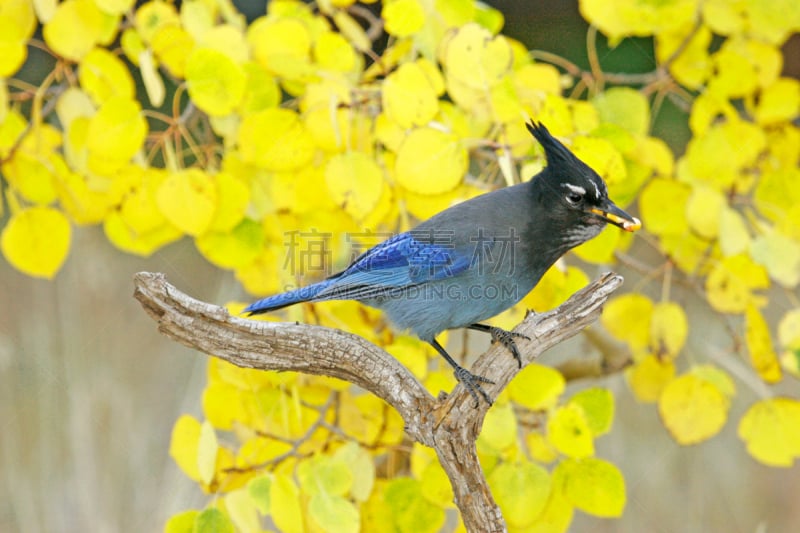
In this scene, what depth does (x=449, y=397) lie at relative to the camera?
189 cm

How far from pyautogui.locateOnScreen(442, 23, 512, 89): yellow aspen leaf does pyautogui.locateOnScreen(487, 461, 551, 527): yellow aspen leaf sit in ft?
2.70

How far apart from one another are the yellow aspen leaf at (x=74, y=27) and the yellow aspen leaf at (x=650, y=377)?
1662mm

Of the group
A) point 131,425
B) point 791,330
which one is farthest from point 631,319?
point 131,425

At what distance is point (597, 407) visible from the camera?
2.03 m

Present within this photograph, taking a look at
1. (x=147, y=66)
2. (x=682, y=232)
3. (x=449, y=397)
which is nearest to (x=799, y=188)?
(x=682, y=232)

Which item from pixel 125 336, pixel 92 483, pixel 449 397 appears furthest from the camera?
pixel 125 336

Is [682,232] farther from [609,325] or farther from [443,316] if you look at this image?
[443,316]

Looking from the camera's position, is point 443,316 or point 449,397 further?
point 443,316

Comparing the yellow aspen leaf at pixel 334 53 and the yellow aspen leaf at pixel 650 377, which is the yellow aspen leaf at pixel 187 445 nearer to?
the yellow aspen leaf at pixel 334 53

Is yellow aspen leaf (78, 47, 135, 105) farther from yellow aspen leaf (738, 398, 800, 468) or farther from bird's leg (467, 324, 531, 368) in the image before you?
yellow aspen leaf (738, 398, 800, 468)

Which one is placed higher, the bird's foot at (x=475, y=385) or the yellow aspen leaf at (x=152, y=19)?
the yellow aspen leaf at (x=152, y=19)

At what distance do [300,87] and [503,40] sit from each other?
2.00 feet

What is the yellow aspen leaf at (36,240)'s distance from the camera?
2.22 metres

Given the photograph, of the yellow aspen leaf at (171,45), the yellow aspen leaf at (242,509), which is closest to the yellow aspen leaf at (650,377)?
the yellow aspen leaf at (242,509)
